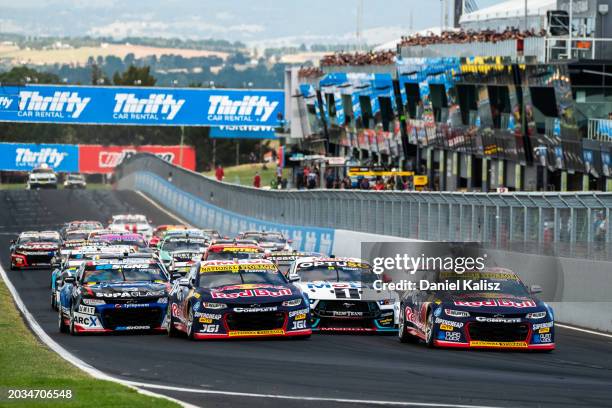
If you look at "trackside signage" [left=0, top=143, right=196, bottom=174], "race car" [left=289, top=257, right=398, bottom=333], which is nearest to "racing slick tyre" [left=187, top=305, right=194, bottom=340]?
"race car" [left=289, top=257, right=398, bottom=333]

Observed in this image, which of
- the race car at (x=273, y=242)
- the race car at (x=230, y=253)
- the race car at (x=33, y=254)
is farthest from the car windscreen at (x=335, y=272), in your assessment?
the race car at (x=33, y=254)

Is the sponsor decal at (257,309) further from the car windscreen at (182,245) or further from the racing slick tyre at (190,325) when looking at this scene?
the car windscreen at (182,245)

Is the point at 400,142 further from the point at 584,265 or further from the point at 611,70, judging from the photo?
the point at 584,265

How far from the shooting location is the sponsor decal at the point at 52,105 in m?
88.6

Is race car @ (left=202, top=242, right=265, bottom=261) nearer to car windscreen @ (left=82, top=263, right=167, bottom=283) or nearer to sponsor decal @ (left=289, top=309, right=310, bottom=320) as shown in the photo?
car windscreen @ (left=82, top=263, right=167, bottom=283)

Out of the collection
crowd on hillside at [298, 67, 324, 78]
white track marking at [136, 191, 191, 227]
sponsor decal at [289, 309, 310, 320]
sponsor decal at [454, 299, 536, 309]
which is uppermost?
crowd on hillside at [298, 67, 324, 78]

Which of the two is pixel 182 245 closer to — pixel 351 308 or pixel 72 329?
pixel 72 329

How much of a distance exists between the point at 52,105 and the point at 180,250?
56.0 m

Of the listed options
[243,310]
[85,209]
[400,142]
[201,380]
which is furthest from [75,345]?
[85,209]

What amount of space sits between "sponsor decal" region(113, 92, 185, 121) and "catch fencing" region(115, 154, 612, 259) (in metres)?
35.0

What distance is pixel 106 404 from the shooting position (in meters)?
12.1

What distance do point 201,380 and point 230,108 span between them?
7715cm

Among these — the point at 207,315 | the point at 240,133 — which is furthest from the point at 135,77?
the point at 207,315

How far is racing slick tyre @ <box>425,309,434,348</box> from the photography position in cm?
1897
